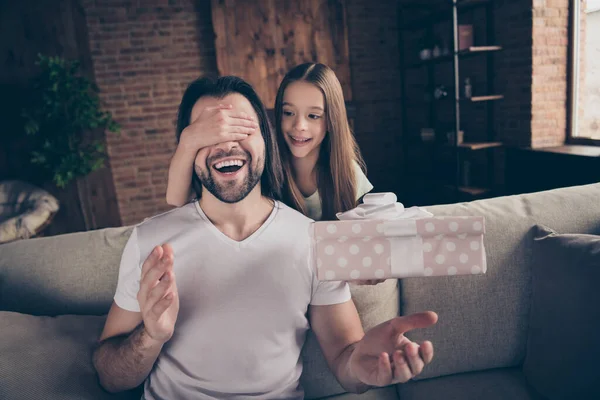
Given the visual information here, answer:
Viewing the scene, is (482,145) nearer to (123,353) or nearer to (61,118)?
(123,353)

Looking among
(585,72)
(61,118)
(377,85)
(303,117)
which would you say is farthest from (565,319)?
(377,85)

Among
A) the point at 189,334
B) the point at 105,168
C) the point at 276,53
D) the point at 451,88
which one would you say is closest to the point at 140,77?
the point at 105,168

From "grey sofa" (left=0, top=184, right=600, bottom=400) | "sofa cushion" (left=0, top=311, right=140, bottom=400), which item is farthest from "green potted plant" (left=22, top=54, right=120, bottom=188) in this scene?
"sofa cushion" (left=0, top=311, right=140, bottom=400)

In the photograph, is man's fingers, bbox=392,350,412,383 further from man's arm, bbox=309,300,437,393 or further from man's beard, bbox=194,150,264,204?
man's beard, bbox=194,150,264,204

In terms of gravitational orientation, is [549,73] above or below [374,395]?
above

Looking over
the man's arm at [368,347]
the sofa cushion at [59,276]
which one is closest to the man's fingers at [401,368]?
the man's arm at [368,347]

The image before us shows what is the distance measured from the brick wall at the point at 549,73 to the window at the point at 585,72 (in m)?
0.06

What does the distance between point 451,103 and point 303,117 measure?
3.12 m

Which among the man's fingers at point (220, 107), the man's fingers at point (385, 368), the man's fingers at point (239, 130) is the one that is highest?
the man's fingers at point (220, 107)

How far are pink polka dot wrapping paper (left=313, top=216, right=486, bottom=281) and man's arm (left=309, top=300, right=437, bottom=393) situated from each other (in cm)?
10

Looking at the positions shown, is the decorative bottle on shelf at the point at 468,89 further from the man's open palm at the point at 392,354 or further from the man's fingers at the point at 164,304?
the man's fingers at the point at 164,304

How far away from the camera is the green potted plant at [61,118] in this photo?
365cm

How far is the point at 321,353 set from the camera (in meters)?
1.24

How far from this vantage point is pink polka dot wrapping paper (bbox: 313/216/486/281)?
825mm
